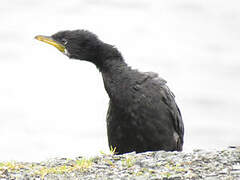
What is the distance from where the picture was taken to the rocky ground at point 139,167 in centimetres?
764

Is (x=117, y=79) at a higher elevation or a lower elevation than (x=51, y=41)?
lower

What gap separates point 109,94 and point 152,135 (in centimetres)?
122

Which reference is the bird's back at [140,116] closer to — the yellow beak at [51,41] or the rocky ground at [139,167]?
the yellow beak at [51,41]

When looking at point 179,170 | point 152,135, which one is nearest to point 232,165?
point 179,170

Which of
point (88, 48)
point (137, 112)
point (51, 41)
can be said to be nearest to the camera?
point (137, 112)

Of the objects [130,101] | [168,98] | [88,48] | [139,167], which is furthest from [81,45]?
[139,167]

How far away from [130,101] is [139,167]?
297 centimetres

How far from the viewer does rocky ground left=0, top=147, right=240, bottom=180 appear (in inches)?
301

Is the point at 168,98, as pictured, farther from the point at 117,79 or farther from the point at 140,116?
the point at 117,79

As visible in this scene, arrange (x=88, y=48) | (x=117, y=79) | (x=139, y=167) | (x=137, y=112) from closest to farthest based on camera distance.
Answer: (x=139, y=167) < (x=137, y=112) < (x=117, y=79) < (x=88, y=48)

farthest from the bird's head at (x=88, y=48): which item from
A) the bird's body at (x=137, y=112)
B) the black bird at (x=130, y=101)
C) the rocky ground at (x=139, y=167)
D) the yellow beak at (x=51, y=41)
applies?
the rocky ground at (x=139, y=167)

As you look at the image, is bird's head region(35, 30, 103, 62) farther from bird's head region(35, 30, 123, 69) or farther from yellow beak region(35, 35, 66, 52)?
yellow beak region(35, 35, 66, 52)

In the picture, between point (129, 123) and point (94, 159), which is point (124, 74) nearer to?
point (129, 123)

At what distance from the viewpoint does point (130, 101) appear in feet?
35.9
